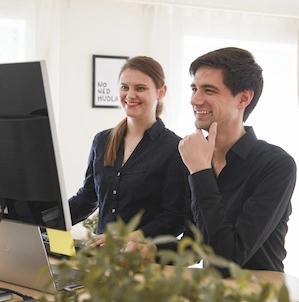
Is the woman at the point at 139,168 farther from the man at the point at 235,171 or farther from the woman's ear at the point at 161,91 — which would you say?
the man at the point at 235,171

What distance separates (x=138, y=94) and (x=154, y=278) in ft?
5.69

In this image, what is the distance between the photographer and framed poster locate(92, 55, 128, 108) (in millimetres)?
4219

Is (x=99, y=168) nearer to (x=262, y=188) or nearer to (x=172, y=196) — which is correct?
(x=172, y=196)

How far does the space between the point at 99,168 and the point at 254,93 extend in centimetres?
69

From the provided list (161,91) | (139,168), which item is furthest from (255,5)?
(139,168)

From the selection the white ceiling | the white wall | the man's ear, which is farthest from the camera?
the white ceiling

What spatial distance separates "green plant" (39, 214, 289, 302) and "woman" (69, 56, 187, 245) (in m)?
1.41

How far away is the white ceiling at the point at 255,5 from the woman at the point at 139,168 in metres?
2.11

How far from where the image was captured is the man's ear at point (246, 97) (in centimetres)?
193

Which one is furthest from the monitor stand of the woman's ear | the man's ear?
the woman's ear

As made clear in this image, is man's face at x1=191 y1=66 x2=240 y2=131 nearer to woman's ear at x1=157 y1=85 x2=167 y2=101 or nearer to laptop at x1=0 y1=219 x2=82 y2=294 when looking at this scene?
woman's ear at x1=157 y1=85 x2=167 y2=101

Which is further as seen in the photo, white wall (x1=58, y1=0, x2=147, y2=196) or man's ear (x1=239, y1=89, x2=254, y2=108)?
white wall (x1=58, y1=0, x2=147, y2=196)

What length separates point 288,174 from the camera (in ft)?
5.71

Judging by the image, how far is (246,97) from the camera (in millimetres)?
1938
